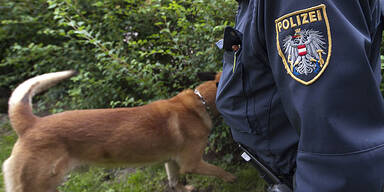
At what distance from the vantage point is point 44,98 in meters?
5.06

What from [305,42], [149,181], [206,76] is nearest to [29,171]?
[149,181]

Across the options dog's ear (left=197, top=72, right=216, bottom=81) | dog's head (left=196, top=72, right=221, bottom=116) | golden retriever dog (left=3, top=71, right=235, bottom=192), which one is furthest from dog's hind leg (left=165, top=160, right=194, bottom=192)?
dog's ear (left=197, top=72, right=216, bottom=81)

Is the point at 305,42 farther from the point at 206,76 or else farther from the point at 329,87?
the point at 206,76

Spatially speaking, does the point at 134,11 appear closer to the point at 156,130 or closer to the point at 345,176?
the point at 156,130

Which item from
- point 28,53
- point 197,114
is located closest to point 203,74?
point 197,114

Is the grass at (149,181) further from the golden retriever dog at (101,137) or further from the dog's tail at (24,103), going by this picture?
the dog's tail at (24,103)

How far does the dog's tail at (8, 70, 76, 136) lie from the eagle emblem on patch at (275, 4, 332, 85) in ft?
6.84

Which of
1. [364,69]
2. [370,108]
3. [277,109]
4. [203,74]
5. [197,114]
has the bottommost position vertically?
[197,114]

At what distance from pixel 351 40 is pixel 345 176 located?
39 centimetres

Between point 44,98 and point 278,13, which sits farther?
point 44,98

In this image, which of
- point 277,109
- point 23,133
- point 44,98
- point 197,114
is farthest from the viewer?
point 44,98

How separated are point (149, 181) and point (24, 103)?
1569 millimetres

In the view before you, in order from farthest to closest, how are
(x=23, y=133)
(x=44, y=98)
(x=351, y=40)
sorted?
(x=44, y=98)
(x=23, y=133)
(x=351, y=40)

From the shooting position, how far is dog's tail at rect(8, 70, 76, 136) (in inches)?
90.1
